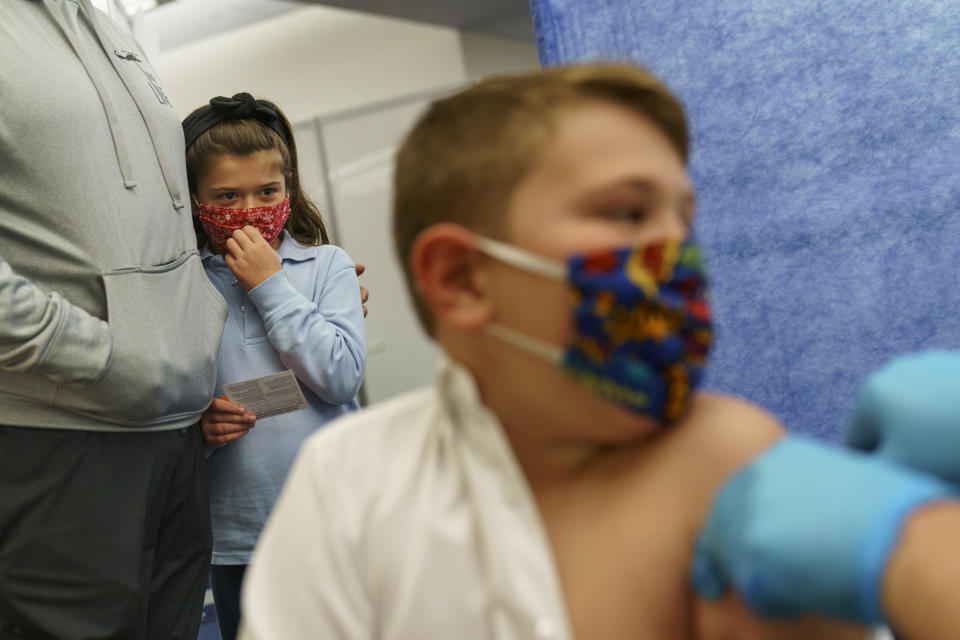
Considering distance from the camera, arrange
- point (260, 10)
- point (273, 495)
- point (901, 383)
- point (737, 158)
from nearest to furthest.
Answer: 1. point (901, 383)
2. point (273, 495)
3. point (737, 158)
4. point (260, 10)

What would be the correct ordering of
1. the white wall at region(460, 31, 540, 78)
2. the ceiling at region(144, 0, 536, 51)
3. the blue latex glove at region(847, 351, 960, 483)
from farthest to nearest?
the white wall at region(460, 31, 540, 78) < the ceiling at region(144, 0, 536, 51) < the blue latex glove at region(847, 351, 960, 483)

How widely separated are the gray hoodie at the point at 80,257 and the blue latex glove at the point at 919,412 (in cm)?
103

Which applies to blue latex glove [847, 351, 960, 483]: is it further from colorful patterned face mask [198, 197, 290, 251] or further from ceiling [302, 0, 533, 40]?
ceiling [302, 0, 533, 40]

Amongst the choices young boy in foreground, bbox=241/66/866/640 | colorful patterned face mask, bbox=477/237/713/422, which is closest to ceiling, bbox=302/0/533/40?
young boy in foreground, bbox=241/66/866/640

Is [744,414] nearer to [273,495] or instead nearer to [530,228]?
[530,228]

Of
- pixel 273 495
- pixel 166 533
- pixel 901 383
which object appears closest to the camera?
pixel 901 383

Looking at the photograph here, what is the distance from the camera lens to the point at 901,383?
671 millimetres

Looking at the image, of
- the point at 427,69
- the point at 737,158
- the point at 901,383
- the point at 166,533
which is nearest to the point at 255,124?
the point at 166,533

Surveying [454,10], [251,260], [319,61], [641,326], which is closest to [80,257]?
[251,260]

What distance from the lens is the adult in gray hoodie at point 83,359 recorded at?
1.21 m

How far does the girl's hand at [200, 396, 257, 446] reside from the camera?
1537mm

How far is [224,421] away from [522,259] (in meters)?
0.98

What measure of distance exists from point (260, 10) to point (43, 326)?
4.52 metres

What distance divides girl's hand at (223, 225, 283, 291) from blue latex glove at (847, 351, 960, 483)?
1155 millimetres
